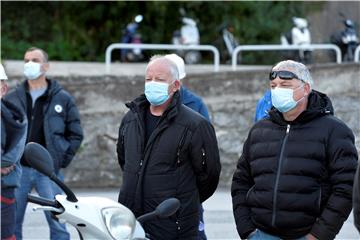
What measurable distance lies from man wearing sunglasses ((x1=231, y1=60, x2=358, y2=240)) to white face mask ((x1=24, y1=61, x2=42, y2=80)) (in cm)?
331

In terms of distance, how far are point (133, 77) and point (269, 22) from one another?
638 centimetres

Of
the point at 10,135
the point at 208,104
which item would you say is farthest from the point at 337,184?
the point at 208,104

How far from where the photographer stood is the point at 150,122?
240 inches

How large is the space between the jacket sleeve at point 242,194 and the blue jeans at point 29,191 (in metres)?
2.79

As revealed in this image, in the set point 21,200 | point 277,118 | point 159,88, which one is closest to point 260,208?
point 277,118

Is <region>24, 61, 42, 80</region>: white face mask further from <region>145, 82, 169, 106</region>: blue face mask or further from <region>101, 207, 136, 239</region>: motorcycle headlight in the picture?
<region>101, 207, 136, 239</region>: motorcycle headlight

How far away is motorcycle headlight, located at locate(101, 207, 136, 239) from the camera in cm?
470

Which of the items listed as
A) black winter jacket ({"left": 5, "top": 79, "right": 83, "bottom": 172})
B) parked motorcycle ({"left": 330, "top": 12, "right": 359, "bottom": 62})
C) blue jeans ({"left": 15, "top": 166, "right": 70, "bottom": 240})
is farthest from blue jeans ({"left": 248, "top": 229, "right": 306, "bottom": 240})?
parked motorcycle ({"left": 330, "top": 12, "right": 359, "bottom": 62})

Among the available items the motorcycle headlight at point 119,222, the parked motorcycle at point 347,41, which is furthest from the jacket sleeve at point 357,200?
the parked motorcycle at point 347,41

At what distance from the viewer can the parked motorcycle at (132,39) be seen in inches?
654

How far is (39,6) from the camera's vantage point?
18.0 metres

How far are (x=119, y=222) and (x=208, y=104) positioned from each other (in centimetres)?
Result: 750

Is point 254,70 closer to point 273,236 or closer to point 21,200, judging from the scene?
point 21,200

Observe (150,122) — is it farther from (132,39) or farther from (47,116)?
(132,39)
